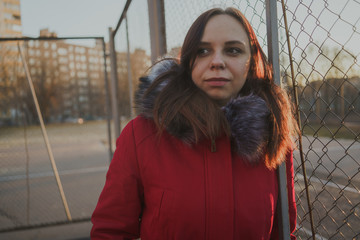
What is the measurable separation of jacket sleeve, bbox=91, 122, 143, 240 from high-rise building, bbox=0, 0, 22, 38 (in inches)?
178

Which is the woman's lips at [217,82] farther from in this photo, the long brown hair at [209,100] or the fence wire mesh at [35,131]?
the fence wire mesh at [35,131]

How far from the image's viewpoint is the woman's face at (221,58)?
3.84 ft

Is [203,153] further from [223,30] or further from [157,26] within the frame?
[157,26]

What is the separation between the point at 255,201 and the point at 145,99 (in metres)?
0.67

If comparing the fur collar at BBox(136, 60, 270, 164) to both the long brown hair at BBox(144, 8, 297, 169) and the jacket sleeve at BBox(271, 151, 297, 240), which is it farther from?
the jacket sleeve at BBox(271, 151, 297, 240)

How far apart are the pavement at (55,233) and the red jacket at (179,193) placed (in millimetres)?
2772

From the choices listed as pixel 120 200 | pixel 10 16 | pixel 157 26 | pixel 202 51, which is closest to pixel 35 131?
pixel 10 16

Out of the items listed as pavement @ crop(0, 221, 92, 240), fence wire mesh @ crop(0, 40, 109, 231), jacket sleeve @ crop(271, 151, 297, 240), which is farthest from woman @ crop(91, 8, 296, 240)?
fence wire mesh @ crop(0, 40, 109, 231)

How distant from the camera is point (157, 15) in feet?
7.58

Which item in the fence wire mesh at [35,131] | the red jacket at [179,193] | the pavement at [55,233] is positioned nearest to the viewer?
the red jacket at [179,193]

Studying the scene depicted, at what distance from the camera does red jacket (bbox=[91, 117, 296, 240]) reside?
108 cm

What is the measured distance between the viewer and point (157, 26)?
7.66 ft

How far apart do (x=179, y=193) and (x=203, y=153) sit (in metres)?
0.19

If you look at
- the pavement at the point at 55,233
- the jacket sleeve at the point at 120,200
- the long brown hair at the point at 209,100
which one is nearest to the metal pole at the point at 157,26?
the long brown hair at the point at 209,100
